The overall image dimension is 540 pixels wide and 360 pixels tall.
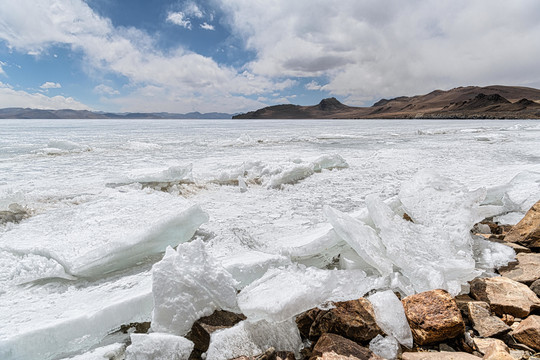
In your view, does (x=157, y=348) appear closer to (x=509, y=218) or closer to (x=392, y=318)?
(x=392, y=318)

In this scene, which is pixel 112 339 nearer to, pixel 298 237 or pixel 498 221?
pixel 298 237

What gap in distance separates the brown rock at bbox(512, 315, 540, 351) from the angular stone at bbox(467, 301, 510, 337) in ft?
0.15

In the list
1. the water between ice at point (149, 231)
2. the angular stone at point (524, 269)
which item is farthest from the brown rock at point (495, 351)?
the angular stone at point (524, 269)

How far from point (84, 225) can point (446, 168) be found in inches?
217

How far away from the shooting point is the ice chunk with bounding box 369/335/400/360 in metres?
1.29

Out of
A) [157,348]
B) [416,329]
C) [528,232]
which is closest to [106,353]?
[157,348]

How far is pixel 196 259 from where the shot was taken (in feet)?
4.84

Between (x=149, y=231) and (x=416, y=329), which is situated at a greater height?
(x=149, y=231)

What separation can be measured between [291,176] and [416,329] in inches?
125

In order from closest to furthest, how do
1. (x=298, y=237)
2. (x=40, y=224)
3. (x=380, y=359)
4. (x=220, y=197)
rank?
(x=380, y=359), (x=298, y=237), (x=40, y=224), (x=220, y=197)

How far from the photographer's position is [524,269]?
73.9 inches

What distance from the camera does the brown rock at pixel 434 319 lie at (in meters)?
1.35

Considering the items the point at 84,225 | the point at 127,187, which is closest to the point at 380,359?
the point at 84,225

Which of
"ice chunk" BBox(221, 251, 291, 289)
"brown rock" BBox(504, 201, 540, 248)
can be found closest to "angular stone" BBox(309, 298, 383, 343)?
"ice chunk" BBox(221, 251, 291, 289)
